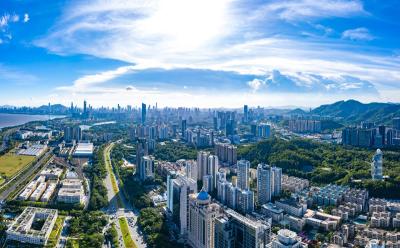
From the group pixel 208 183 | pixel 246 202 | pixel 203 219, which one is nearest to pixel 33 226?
pixel 203 219

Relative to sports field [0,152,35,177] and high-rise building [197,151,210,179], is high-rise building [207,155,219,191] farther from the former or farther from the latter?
sports field [0,152,35,177]

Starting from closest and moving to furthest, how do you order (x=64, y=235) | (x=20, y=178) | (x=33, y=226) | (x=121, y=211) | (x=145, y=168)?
1. (x=64, y=235)
2. (x=33, y=226)
3. (x=121, y=211)
4. (x=145, y=168)
5. (x=20, y=178)

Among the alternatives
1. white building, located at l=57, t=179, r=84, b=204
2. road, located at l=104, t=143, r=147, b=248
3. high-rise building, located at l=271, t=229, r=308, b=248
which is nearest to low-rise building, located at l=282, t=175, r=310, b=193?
road, located at l=104, t=143, r=147, b=248

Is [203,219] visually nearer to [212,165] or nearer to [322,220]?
[322,220]

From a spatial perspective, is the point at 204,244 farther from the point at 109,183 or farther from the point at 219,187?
the point at 109,183

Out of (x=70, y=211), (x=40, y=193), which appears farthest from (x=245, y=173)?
(x=40, y=193)

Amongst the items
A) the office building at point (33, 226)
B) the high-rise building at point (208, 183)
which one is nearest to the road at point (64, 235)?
the office building at point (33, 226)

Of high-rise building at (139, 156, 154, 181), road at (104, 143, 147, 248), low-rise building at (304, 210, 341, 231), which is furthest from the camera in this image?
high-rise building at (139, 156, 154, 181)
